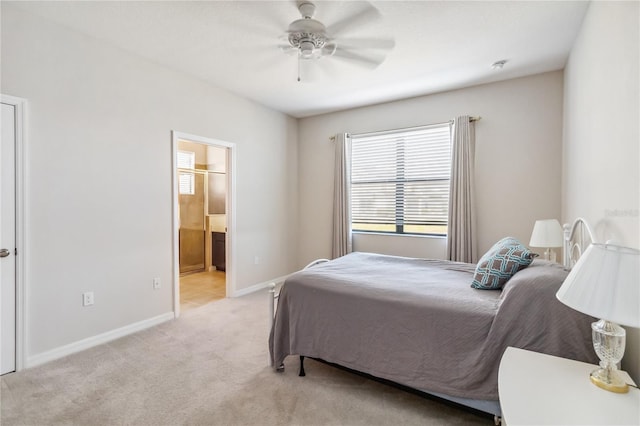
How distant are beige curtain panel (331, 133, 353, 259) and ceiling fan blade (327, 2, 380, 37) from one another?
7.64 ft

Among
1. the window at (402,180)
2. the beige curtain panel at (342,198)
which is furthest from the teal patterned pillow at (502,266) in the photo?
the beige curtain panel at (342,198)

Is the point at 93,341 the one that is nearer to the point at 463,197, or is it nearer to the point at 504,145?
the point at 463,197

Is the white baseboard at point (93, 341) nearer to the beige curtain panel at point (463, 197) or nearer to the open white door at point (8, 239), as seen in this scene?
the open white door at point (8, 239)

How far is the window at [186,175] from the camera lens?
572 cm

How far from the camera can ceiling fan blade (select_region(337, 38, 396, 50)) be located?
89.5 inches

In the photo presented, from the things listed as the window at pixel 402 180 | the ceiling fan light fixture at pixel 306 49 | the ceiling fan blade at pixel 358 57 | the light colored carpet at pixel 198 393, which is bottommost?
the light colored carpet at pixel 198 393

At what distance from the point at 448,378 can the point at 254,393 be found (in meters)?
1.28

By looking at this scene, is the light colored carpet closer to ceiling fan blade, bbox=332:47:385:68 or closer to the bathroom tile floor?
the bathroom tile floor

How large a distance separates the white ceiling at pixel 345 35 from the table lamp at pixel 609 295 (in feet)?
6.85

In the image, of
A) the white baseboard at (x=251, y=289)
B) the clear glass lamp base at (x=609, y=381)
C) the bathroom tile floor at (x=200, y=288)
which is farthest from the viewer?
the white baseboard at (x=251, y=289)

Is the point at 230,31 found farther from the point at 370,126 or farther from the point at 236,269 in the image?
the point at 236,269

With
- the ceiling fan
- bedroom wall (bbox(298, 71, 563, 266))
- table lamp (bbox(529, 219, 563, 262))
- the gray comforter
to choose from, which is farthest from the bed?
the ceiling fan

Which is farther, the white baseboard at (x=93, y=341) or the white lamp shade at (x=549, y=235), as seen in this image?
the white lamp shade at (x=549, y=235)

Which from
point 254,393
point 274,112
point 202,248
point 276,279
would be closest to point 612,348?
point 254,393
